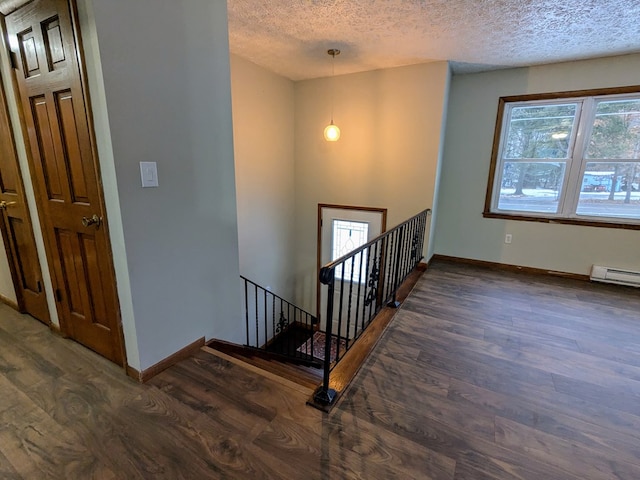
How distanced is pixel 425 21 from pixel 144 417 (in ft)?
10.7

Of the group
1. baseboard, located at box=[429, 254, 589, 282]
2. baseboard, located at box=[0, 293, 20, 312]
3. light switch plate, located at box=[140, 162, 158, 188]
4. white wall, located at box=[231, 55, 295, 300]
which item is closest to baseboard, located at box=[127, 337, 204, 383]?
light switch plate, located at box=[140, 162, 158, 188]

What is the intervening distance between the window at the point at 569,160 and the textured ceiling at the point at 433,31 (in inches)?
20.0

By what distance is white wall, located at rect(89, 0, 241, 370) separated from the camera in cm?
141

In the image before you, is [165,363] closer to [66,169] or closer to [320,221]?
[66,169]

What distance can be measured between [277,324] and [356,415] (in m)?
3.07

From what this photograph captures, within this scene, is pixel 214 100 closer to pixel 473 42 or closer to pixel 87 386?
pixel 87 386

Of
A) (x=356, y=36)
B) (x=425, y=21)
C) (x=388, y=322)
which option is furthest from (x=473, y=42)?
(x=388, y=322)

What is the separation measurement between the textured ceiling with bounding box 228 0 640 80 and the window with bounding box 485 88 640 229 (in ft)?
1.67

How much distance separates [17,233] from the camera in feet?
7.06

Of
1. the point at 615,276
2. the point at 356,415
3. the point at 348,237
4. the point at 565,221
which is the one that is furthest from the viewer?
the point at 348,237

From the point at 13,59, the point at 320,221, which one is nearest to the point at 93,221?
the point at 13,59

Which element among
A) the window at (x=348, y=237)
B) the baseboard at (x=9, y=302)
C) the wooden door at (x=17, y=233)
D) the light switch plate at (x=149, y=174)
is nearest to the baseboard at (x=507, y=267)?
the window at (x=348, y=237)

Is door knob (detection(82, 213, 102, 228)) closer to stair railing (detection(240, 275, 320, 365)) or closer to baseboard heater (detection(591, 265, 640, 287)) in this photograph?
stair railing (detection(240, 275, 320, 365))

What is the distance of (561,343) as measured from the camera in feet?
7.21
